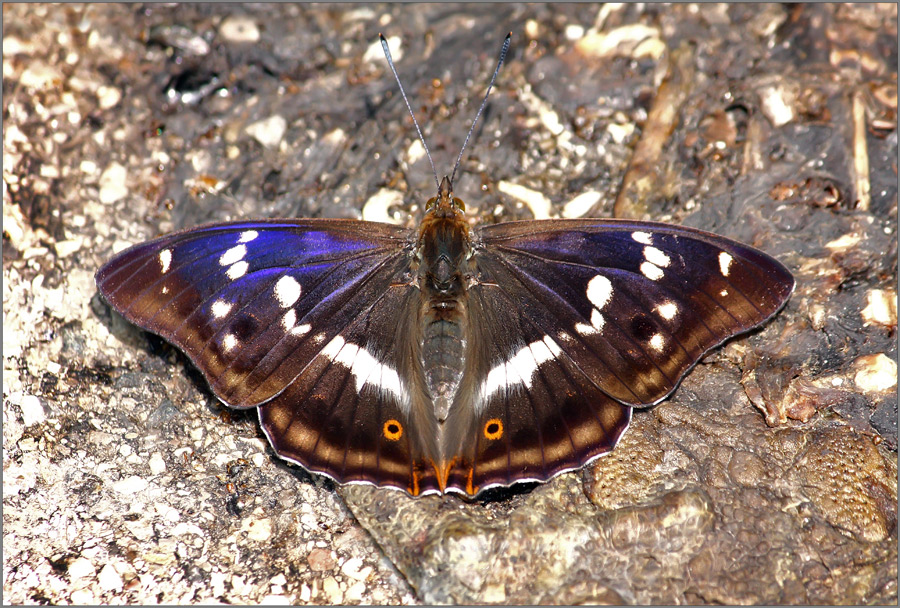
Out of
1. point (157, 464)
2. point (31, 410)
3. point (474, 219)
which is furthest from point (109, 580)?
point (474, 219)

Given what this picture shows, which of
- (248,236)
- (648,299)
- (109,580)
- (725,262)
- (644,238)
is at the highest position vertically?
(248,236)

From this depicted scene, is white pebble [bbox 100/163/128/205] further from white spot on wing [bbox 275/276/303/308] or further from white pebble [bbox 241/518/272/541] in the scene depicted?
white pebble [bbox 241/518/272/541]

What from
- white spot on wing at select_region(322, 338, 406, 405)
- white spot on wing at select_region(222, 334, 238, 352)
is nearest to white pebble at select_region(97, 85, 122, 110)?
white spot on wing at select_region(222, 334, 238, 352)

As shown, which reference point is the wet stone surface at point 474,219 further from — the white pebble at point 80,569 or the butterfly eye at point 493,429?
the butterfly eye at point 493,429

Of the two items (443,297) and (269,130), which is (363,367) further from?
(269,130)

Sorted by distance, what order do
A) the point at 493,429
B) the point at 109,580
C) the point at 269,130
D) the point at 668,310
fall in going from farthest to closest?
the point at 269,130 < the point at 668,310 < the point at 493,429 < the point at 109,580
